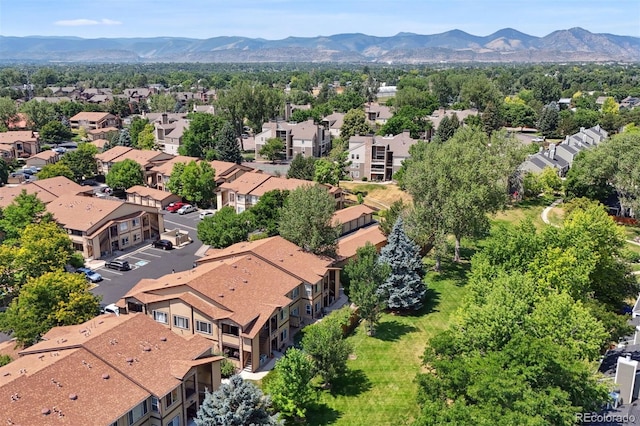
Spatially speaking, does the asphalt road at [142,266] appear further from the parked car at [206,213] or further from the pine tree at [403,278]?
the pine tree at [403,278]

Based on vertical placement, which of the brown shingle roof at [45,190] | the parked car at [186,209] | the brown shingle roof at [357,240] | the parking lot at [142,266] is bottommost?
the parking lot at [142,266]

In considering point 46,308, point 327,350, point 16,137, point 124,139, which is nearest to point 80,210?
point 46,308

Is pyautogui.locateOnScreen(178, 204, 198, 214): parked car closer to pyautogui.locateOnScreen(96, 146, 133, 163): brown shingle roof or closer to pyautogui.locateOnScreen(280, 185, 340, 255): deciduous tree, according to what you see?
pyautogui.locateOnScreen(96, 146, 133, 163): brown shingle roof

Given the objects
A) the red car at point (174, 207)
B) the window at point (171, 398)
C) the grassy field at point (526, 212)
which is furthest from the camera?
the red car at point (174, 207)

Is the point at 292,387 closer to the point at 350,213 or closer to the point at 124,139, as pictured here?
the point at 350,213

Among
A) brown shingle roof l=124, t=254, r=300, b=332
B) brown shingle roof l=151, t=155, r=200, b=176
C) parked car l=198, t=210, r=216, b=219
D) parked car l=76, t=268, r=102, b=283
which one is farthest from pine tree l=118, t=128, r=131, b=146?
brown shingle roof l=124, t=254, r=300, b=332

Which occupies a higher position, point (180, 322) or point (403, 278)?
point (403, 278)

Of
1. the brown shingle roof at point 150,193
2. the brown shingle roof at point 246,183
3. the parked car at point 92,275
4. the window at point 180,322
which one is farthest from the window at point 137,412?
the brown shingle roof at point 150,193
